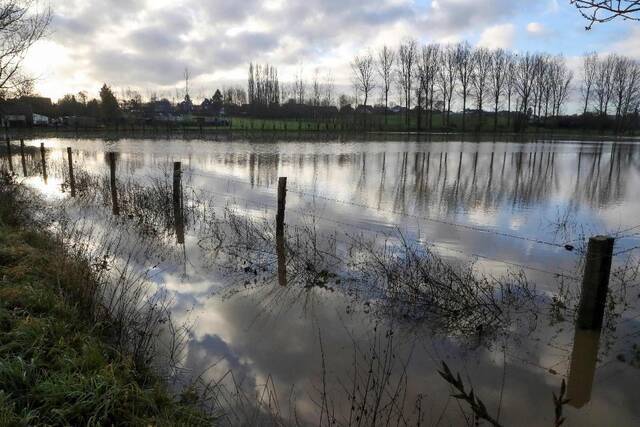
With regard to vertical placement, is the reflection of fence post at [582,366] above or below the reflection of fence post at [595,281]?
below

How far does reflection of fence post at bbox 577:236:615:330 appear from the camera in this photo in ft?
18.0

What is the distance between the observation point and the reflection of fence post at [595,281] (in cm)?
549

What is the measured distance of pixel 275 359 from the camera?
5996 millimetres

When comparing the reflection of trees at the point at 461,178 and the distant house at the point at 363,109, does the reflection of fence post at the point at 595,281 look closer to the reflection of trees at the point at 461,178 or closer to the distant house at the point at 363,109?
the reflection of trees at the point at 461,178

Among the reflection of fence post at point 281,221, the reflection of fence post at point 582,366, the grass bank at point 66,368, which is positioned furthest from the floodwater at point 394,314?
the grass bank at point 66,368

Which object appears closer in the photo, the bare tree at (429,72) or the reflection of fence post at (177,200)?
the reflection of fence post at (177,200)

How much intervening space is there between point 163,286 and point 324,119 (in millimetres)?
93376

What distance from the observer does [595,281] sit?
18.6 ft

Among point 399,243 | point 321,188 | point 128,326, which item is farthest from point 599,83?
point 128,326

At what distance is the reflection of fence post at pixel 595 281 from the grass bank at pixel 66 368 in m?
4.61

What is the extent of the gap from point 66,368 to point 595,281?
583 centimetres

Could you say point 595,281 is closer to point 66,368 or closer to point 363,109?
point 66,368

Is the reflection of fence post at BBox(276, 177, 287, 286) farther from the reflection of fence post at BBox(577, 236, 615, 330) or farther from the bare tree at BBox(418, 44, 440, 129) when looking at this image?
the bare tree at BBox(418, 44, 440, 129)

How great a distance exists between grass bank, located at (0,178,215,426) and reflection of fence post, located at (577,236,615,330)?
4.61 m
